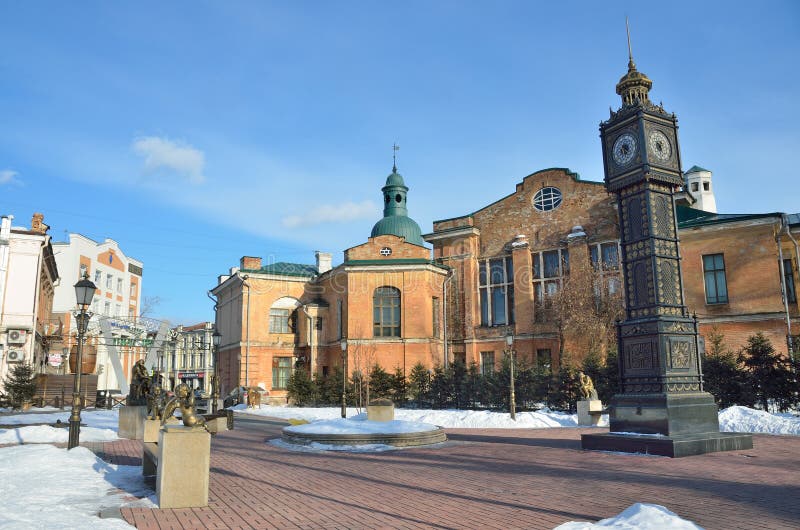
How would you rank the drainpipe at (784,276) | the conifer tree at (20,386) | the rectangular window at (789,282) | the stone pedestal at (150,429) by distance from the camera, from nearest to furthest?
the stone pedestal at (150,429) → the drainpipe at (784,276) → the rectangular window at (789,282) → the conifer tree at (20,386)

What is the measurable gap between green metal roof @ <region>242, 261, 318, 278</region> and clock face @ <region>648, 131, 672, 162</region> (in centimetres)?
3130

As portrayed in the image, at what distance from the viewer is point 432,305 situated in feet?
129

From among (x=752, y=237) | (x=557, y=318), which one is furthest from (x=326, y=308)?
(x=752, y=237)

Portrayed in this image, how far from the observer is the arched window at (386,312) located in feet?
125

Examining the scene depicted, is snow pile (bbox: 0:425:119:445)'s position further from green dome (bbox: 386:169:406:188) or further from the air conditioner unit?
green dome (bbox: 386:169:406:188)

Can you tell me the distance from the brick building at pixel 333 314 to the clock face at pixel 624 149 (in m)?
22.7

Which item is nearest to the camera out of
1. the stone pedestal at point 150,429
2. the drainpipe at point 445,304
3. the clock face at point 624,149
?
the stone pedestal at point 150,429

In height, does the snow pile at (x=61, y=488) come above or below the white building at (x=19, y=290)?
below

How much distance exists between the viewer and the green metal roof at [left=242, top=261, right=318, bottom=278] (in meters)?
42.7

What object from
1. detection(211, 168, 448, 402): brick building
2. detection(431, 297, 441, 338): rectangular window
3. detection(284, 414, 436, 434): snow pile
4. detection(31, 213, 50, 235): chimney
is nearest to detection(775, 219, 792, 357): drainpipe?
detection(211, 168, 448, 402): brick building

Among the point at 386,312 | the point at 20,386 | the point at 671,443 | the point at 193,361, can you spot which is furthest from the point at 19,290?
the point at 193,361

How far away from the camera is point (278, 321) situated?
4238 cm

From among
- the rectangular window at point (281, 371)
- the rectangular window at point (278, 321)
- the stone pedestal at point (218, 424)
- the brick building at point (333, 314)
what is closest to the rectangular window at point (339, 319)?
the brick building at point (333, 314)

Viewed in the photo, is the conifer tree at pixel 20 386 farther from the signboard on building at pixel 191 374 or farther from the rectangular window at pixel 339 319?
the signboard on building at pixel 191 374
